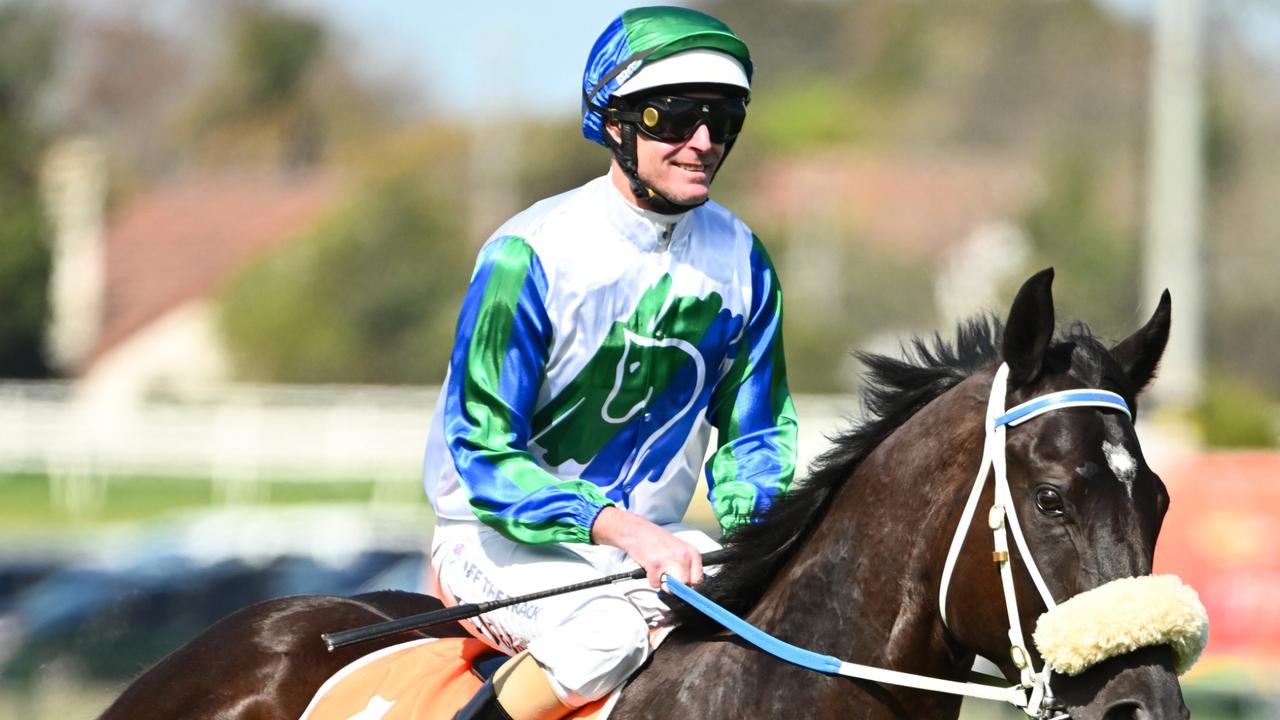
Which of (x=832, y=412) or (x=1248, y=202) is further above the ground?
(x=1248, y=202)

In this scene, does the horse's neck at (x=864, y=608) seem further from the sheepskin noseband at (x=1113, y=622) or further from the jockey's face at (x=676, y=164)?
the jockey's face at (x=676, y=164)

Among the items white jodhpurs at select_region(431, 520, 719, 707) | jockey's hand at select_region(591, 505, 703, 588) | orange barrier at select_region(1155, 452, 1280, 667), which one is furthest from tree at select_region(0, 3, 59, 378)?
jockey's hand at select_region(591, 505, 703, 588)

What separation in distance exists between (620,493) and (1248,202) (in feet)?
137

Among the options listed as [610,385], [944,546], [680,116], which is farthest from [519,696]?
[680,116]

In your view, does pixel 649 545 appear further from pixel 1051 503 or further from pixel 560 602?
pixel 1051 503

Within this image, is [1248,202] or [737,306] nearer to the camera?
[737,306]

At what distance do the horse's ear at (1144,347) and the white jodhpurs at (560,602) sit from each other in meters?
0.97

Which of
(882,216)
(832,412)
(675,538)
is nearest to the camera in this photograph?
(675,538)

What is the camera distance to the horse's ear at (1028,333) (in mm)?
3211

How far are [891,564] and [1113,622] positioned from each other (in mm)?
564

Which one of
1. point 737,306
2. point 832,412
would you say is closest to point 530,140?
point 832,412

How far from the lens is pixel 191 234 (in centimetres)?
4828

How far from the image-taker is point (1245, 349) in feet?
137

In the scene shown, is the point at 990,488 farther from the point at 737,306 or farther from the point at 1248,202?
the point at 1248,202
